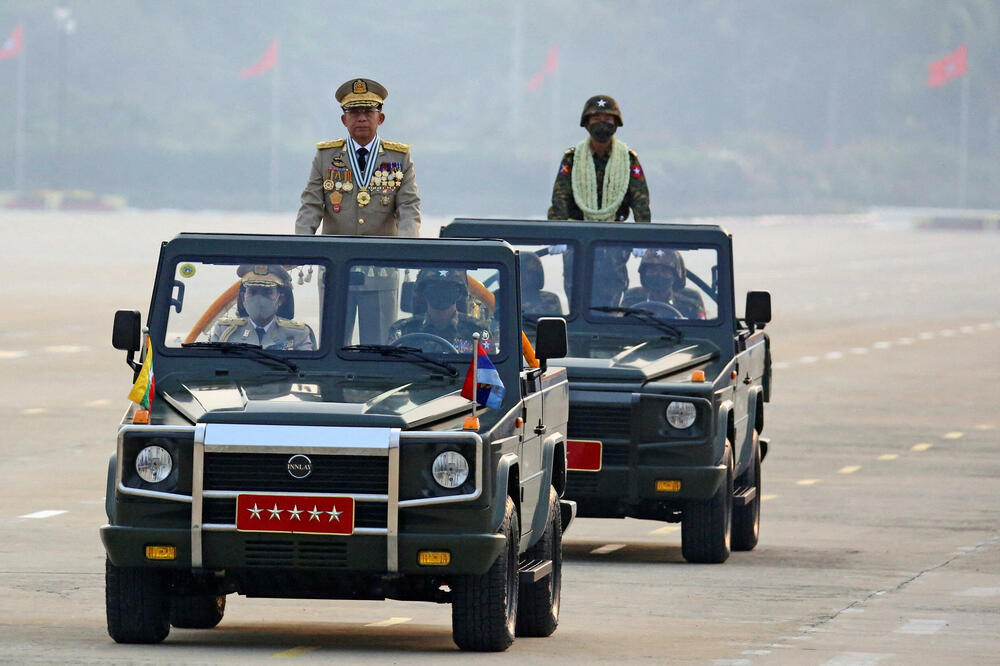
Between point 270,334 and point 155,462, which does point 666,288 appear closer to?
point 270,334

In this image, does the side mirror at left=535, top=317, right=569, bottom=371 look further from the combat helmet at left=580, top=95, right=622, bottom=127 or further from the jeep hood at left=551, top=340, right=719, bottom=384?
the combat helmet at left=580, top=95, right=622, bottom=127

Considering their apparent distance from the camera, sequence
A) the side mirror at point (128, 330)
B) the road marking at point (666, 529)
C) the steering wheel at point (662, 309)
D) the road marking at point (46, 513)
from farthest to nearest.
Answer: the road marking at point (666, 529) → the road marking at point (46, 513) → the steering wheel at point (662, 309) → the side mirror at point (128, 330)

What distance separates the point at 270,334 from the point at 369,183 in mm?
2741

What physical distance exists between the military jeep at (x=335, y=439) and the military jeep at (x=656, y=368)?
2.84m

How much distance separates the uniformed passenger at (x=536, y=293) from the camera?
14641mm

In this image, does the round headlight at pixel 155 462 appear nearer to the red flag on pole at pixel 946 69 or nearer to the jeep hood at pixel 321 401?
Result: the jeep hood at pixel 321 401

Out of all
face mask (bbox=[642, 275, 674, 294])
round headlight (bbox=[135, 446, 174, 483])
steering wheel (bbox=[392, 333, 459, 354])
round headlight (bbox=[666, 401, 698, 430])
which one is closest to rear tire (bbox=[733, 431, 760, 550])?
face mask (bbox=[642, 275, 674, 294])

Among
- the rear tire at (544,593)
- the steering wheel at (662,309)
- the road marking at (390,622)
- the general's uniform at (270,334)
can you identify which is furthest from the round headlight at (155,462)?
the steering wheel at (662,309)

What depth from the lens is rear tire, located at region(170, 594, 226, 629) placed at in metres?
10.5

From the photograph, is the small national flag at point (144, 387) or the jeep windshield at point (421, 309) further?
the jeep windshield at point (421, 309)

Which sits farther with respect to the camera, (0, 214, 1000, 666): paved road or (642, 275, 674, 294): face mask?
(642, 275, 674, 294): face mask

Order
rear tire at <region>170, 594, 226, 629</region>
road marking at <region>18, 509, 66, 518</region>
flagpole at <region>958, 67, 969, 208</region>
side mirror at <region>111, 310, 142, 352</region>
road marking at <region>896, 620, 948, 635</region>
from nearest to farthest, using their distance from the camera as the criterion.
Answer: side mirror at <region>111, 310, 142, 352</region>
rear tire at <region>170, 594, 226, 629</region>
road marking at <region>896, 620, 948, 635</region>
road marking at <region>18, 509, 66, 518</region>
flagpole at <region>958, 67, 969, 208</region>

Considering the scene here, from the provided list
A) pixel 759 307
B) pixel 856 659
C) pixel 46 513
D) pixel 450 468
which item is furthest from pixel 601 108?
pixel 450 468

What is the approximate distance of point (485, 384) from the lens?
9664mm
